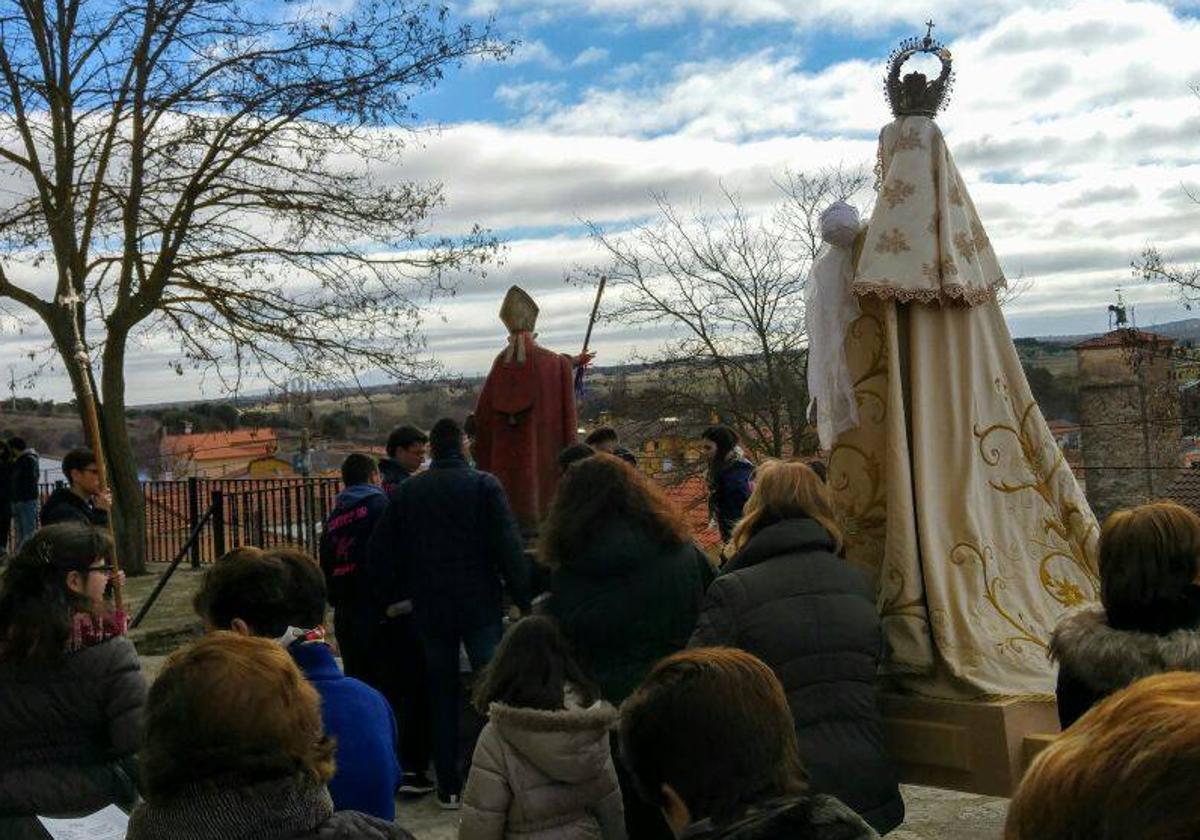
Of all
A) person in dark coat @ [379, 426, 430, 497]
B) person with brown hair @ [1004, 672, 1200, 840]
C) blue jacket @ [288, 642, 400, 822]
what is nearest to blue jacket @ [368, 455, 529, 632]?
person in dark coat @ [379, 426, 430, 497]

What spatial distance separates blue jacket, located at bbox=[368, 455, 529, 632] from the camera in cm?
575

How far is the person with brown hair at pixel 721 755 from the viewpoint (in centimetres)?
208

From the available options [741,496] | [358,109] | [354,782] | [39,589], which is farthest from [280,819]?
[358,109]

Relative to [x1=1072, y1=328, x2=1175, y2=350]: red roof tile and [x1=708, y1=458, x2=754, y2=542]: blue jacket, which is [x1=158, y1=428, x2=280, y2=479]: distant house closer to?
[x1=1072, y1=328, x2=1175, y2=350]: red roof tile

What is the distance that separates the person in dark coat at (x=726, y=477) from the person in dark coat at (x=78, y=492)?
125 inches

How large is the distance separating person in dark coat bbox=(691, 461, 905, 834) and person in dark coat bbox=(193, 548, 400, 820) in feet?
3.28

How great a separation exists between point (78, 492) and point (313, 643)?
13.0 ft

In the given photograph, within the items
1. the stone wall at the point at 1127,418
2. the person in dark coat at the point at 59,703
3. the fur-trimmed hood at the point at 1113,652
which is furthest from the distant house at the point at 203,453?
the fur-trimmed hood at the point at 1113,652

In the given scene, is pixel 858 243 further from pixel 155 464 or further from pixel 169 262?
pixel 155 464

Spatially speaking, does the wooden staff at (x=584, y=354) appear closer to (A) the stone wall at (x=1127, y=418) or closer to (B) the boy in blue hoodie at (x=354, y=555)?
(B) the boy in blue hoodie at (x=354, y=555)

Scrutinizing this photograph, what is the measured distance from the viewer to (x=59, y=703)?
10.8ft

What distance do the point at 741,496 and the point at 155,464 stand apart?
85.9 feet

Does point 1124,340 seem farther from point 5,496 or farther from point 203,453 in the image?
point 203,453

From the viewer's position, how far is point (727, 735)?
2168 mm
